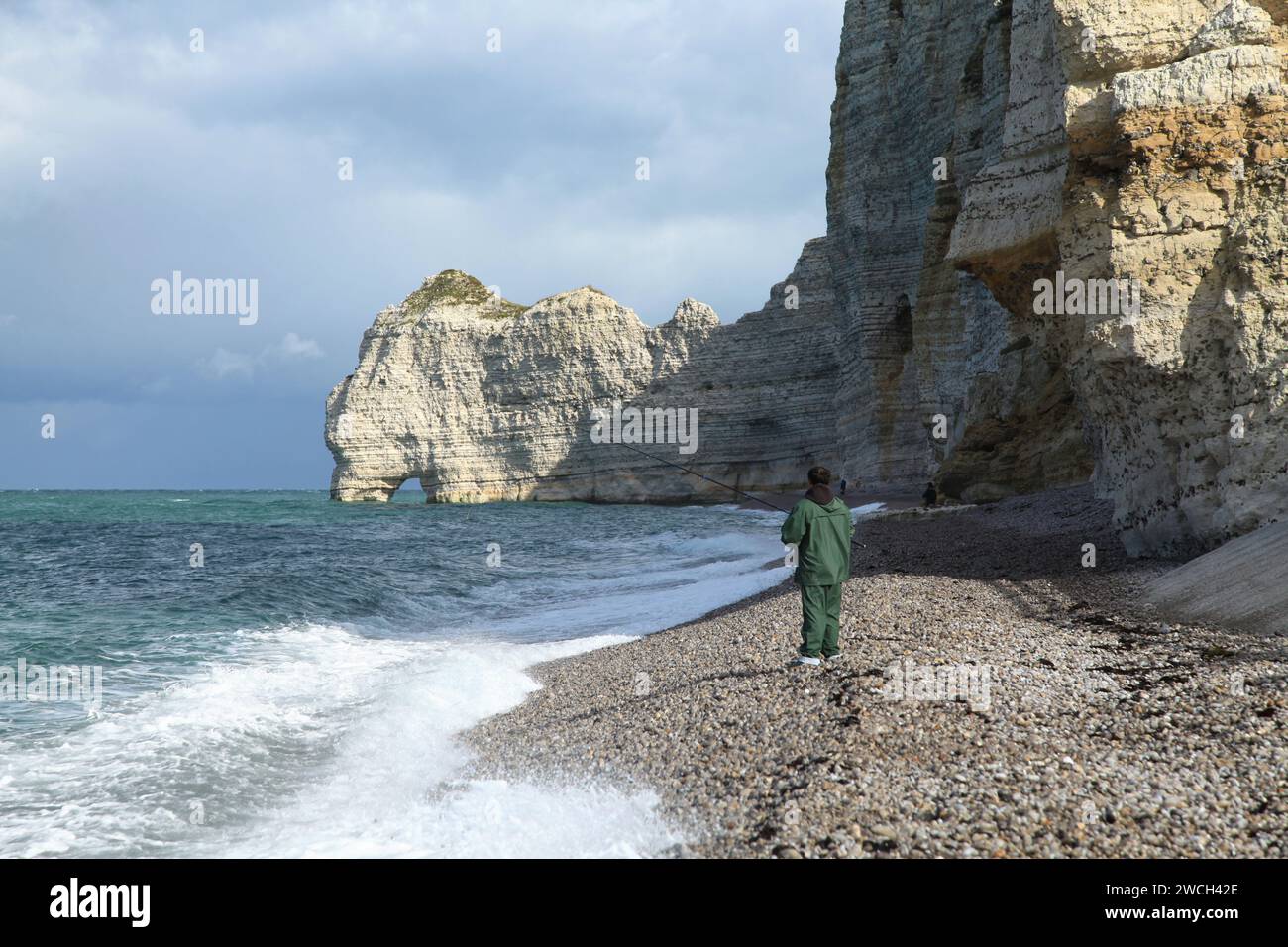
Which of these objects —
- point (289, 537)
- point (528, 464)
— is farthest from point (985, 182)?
point (528, 464)

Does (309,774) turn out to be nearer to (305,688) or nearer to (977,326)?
(305,688)

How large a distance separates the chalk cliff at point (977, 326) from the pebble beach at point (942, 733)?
3.12m

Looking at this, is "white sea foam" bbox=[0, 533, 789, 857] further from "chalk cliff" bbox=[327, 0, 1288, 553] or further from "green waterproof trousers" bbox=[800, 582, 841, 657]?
"chalk cliff" bbox=[327, 0, 1288, 553]

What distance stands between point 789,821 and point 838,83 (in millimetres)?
50309

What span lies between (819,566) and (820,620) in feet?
1.62

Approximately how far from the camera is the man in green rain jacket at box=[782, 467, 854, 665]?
778 cm

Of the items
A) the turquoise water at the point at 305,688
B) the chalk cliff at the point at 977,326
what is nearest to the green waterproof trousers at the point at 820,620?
the turquoise water at the point at 305,688

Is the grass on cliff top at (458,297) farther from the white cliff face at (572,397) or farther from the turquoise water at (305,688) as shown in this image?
the turquoise water at (305,688)

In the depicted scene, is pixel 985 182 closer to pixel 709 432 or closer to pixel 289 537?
pixel 289 537

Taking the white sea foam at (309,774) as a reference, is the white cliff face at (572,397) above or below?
above

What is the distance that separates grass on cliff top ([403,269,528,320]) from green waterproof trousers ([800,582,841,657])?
214 feet

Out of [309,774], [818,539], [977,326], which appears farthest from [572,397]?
[309,774]

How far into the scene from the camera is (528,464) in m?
69.7

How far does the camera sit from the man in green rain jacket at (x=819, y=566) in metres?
7.78
